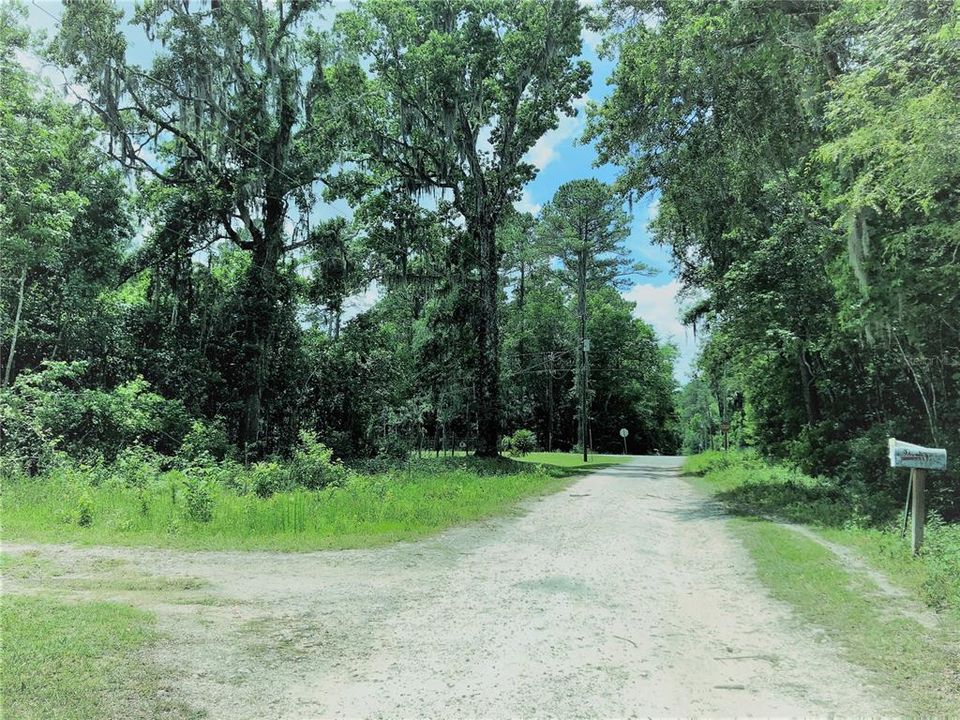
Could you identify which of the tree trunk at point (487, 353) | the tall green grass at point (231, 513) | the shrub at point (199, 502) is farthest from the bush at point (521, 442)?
the shrub at point (199, 502)

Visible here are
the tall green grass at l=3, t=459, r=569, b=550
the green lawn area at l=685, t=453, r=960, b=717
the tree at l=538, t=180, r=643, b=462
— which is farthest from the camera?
the tree at l=538, t=180, r=643, b=462

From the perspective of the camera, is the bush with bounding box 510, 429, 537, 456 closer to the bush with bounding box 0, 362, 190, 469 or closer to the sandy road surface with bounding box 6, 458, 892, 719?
the bush with bounding box 0, 362, 190, 469

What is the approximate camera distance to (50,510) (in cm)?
944

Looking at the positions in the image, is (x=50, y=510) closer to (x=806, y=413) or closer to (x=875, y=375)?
(x=875, y=375)

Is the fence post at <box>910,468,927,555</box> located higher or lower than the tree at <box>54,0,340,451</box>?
lower

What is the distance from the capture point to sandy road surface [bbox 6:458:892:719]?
377cm

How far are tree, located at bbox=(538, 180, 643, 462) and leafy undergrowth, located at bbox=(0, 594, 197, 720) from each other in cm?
3739

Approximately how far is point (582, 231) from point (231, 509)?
38.0 m

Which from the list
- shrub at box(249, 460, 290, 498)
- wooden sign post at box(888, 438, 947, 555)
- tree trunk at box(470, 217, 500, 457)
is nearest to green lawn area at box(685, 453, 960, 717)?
wooden sign post at box(888, 438, 947, 555)

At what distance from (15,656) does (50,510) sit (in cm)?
673

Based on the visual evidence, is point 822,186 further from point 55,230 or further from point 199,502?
point 55,230

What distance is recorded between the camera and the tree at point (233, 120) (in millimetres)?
19953

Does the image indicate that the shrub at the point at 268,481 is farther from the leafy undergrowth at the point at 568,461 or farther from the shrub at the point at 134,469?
the leafy undergrowth at the point at 568,461

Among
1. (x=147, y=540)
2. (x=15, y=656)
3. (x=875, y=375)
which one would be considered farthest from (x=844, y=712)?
(x=875, y=375)
